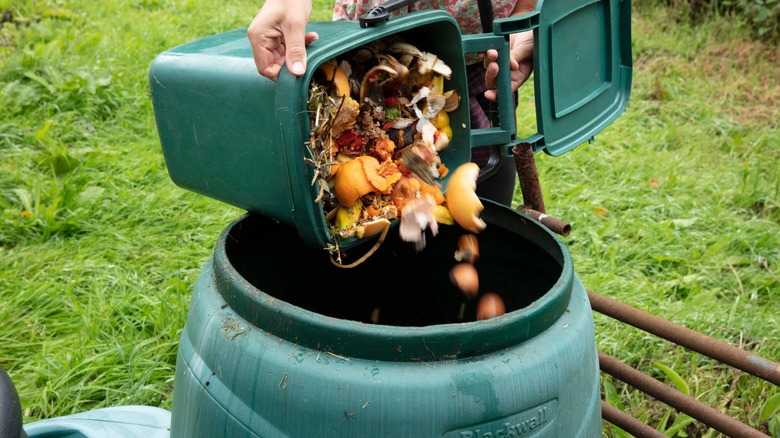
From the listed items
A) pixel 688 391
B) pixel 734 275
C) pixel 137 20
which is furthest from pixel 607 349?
pixel 137 20

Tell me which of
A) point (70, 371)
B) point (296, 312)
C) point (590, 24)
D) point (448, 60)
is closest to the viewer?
point (296, 312)

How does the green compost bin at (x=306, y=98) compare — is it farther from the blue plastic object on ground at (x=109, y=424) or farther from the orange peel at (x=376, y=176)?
the blue plastic object on ground at (x=109, y=424)

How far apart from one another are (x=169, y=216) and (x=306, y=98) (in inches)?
75.5

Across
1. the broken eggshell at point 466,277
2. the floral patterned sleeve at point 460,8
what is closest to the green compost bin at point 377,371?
the broken eggshell at point 466,277

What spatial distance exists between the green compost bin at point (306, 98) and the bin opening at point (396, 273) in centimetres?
17

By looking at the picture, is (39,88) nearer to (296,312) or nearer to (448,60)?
(448,60)

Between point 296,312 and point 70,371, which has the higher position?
point 296,312

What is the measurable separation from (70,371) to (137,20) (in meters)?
→ 3.31

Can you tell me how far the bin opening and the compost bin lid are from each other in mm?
251

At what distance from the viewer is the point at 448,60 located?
57.4 inches

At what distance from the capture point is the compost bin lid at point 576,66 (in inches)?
58.9

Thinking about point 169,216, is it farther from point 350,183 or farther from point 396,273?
point 350,183

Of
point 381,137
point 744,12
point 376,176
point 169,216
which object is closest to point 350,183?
point 376,176

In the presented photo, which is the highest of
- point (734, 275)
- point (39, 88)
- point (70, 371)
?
point (39, 88)
